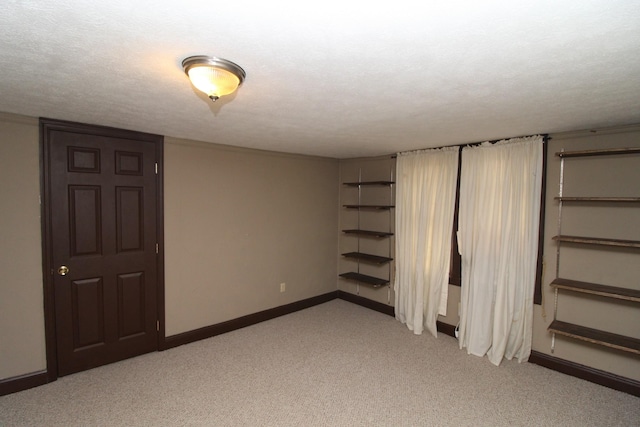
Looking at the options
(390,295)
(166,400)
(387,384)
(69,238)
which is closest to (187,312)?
(166,400)

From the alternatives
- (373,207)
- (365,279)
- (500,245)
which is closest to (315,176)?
(373,207)

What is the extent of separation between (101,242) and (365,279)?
339cm

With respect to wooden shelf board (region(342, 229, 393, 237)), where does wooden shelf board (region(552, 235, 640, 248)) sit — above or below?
above

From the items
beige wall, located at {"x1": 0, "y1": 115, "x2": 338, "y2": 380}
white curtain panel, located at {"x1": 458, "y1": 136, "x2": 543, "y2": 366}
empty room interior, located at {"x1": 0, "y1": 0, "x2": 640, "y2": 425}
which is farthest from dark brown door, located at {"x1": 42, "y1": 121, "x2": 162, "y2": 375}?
white curtain panel, located at {"x1": 458, "y1": 136, "x2": 543, "y2": 366}

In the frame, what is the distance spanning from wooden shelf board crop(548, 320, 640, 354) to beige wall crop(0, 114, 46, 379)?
15.5ft

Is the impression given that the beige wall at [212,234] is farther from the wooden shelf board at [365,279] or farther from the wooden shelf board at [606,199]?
the wooden shelf board at [606,199]

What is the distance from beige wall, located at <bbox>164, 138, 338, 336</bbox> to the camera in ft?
11.8

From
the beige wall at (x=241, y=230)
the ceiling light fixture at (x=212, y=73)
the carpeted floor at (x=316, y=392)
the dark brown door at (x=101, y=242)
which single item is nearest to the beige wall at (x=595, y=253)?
the carpeted floor at (x=316, y=392)

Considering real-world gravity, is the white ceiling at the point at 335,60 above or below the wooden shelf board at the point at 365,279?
above

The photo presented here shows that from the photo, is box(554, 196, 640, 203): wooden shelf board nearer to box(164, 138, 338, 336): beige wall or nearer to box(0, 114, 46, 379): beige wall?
box(164, 138, 338, 336): beige wall

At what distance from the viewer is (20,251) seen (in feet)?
8.96

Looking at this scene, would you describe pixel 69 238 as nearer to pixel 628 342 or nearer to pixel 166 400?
pixel 166 400

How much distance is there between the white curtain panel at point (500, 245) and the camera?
323 centimetres

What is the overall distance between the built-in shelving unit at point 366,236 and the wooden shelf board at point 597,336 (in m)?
2.07
